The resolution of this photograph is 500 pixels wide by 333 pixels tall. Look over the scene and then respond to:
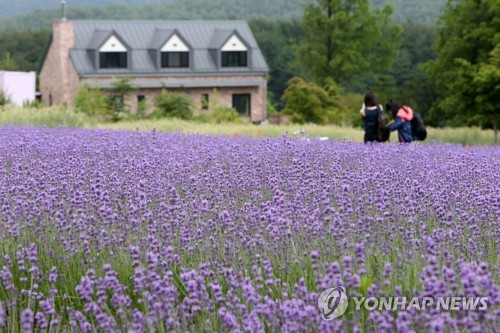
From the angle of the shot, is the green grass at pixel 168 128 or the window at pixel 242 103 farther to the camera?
the window at pixel 242 103

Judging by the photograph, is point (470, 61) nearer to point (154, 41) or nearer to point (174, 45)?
point (174, 45)

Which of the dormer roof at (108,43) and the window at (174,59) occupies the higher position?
the dormer roof at (108,43)

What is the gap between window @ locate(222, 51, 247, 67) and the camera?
4941 cm

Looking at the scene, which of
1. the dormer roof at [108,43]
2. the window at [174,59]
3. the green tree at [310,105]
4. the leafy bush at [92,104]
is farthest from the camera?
the window at [174,59]

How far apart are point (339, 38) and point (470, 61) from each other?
1879 cm

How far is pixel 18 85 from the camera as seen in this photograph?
4575 centimetres

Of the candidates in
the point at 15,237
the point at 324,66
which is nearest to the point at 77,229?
the point at 15,237

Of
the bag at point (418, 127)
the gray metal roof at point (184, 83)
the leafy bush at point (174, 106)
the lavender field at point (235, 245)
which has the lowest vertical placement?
the leafy bush at point (174, 106)

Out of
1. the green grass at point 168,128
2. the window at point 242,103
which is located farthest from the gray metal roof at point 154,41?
the green grass at point 168,128

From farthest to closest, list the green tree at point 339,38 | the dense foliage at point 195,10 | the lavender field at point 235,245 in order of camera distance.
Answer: the dense foliage at point 195,10 < the green tree at point 339,38 < the lavender field at point 235,245

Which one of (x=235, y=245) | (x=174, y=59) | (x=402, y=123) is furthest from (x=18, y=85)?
(x=235, y=245)

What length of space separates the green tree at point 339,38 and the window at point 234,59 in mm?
6296

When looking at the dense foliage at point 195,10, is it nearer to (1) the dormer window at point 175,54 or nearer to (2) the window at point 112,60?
(1) the dormer window at point 175,54

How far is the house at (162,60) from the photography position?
4762cm
